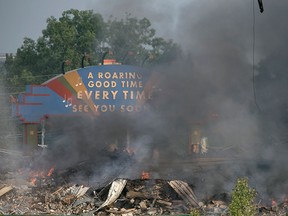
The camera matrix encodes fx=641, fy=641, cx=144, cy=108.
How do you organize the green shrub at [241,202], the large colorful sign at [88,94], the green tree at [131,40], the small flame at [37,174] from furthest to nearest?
1. the green tree at [131,40]
2. the large colorful sign at [88,94]
3. the small flame at [37,174]
4. the green shrub at [241,202]

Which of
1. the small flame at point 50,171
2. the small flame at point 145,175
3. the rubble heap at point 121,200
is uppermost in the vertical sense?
the small flame at point 145,175

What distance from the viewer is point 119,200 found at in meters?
27.1

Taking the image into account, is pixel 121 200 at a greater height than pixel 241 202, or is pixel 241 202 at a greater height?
pixel 241 202

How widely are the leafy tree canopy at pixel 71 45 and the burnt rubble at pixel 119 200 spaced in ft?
96.1

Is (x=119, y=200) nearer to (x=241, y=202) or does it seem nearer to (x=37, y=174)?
(x=37, y=174)

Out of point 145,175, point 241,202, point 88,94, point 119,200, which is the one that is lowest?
point 119,200

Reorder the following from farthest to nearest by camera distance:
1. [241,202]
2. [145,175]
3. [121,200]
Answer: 1. [145,175]
2. [121,200]
3. [241,202]

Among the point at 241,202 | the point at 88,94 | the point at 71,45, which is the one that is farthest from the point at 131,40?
the point at 241,202

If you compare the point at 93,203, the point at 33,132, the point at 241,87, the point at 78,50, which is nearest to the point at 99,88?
the point at 33,132

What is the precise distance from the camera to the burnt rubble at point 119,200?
2653 centimetres

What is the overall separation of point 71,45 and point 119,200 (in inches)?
1440

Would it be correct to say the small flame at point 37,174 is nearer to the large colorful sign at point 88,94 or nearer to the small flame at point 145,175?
the large colorful sign at point 88,94

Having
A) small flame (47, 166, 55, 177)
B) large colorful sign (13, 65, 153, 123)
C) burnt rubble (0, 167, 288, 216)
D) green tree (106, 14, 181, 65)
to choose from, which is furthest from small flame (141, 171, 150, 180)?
green tree (106, 14, 181, 65)

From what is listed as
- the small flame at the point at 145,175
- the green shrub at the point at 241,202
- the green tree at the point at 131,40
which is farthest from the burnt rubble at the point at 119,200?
the green tree at the point at 131,40
